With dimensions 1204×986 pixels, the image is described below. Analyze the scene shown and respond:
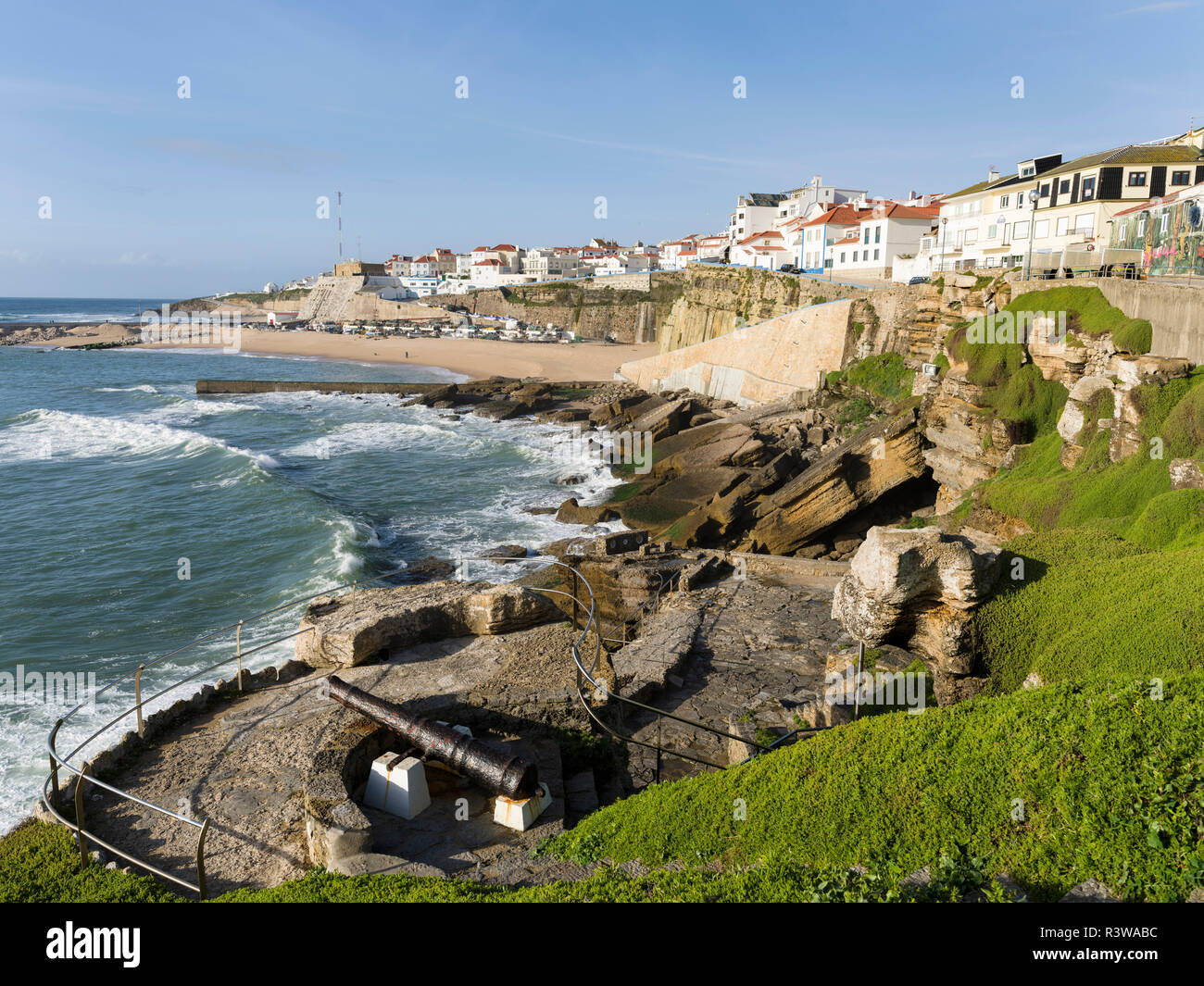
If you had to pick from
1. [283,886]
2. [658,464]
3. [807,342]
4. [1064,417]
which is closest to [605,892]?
[283,886]

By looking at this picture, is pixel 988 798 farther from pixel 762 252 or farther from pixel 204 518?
Result: pixel 762 252

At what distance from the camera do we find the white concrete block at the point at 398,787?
7.74 meters

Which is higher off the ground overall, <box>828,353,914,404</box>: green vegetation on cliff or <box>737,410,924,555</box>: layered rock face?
<box>828,353,914,404</box>: green vegetation on cliff

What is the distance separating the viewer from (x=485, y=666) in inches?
433

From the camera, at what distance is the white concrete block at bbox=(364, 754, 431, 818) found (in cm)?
774

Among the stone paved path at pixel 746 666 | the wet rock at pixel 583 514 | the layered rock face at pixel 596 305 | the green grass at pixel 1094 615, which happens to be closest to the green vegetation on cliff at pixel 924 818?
the green grass at pixel 1094 615

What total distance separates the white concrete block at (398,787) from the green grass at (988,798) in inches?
76.3

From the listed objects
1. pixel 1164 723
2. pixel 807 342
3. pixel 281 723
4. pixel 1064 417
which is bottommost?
pixel 281 723

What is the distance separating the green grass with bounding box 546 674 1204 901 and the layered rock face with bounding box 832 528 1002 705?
1.53m

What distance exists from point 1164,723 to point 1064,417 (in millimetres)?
12454

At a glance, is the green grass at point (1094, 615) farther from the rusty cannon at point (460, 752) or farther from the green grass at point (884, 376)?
the green grass at point (884, 376)

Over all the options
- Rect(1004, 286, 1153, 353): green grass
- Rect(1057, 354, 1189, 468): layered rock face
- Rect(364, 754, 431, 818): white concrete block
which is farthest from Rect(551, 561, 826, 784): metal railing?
Rect(1004, 286, 1153, 353): green grass

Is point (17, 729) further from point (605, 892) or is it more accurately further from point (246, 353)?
point (246, 353)

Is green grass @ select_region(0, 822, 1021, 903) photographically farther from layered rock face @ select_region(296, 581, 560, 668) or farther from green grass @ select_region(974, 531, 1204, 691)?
layered rock face @ select_region(296, 581, 560, 668)
